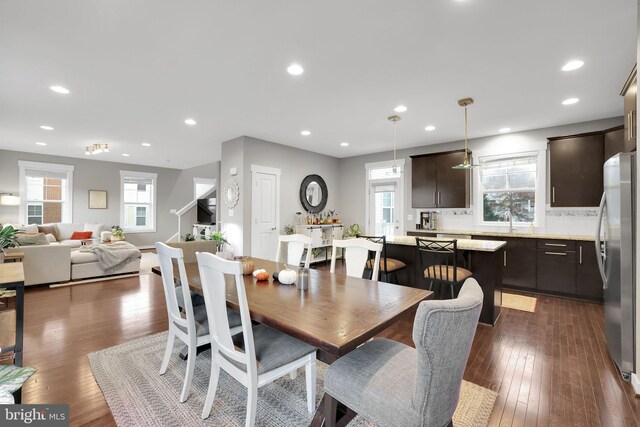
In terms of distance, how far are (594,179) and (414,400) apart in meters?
4.87

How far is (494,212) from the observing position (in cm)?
532

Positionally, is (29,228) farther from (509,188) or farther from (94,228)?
(509,188)

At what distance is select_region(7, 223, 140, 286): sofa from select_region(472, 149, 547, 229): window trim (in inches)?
261

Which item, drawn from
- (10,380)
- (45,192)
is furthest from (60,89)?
(45,192)

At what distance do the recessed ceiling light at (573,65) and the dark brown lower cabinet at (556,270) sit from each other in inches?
104

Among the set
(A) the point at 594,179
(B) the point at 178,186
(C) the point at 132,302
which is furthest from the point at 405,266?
(B) the point at 178,186

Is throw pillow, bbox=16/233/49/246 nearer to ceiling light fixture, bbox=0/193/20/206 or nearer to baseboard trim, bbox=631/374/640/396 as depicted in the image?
ceiling light fixture, bbox=0/193/20/206

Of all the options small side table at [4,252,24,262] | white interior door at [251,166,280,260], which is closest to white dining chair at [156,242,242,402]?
white interior door at [251,166,280,260]

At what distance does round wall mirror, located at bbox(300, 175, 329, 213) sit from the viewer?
6.57m

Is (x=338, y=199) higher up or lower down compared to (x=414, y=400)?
higher up

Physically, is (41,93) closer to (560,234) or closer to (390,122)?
(390,122)

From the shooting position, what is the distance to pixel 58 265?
4.81 m

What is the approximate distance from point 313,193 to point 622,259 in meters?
5.31

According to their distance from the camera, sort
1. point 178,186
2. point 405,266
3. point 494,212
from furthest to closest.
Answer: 1. point 178,186
2. point 494,212
3. point 405,266
